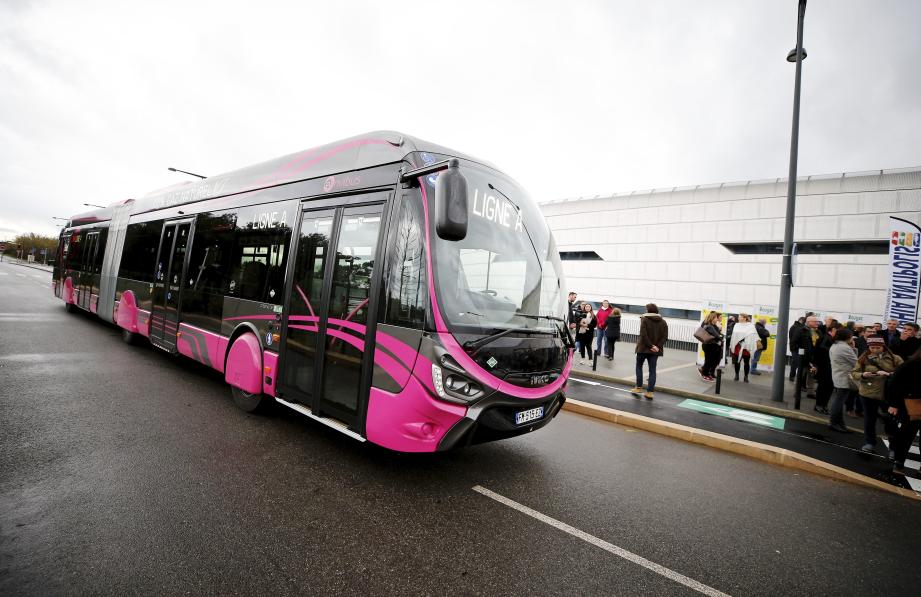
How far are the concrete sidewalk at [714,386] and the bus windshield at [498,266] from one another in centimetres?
659

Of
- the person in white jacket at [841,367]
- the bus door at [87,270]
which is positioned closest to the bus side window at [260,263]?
the person in white jacket at [841,367]

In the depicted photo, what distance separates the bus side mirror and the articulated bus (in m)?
0.01

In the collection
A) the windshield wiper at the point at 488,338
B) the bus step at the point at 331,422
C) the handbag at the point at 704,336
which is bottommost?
the bus step at the point at 331,422

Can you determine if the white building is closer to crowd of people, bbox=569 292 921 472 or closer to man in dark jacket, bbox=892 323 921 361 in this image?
crowd of people, bbox=569 292 921 472

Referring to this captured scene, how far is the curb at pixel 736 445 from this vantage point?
4.87 meters

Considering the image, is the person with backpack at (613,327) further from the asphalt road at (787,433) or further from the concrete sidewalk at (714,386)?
the asphalt road at (787,433)

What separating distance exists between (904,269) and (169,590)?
15352mm

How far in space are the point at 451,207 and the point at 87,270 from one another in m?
13.9

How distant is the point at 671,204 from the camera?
24344mm

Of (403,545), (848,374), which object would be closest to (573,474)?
(403,545)

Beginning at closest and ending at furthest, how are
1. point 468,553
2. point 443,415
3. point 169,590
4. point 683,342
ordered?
point 169,590
point 468,553
point 443,415
point 683,342

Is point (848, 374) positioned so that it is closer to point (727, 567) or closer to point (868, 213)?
point (727, 567)

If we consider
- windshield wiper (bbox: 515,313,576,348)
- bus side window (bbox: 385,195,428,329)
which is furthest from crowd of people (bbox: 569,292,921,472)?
bus side window (bbox: 385,195,428,329)

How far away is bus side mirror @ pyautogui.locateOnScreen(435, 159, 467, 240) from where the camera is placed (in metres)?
3.08
